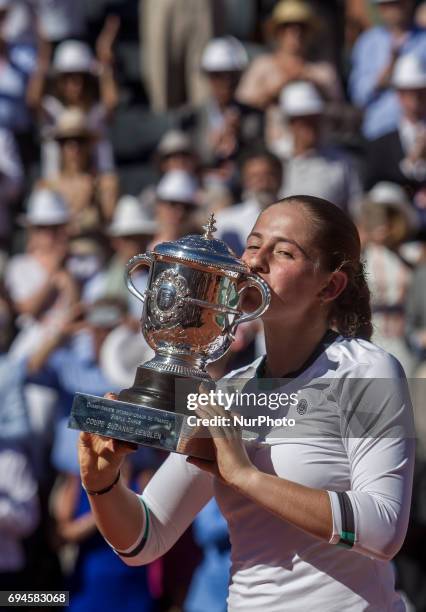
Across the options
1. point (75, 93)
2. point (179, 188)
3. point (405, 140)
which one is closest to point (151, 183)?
point (75, 93)

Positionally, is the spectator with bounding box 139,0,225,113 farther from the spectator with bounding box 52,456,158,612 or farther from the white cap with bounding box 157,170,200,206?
the spectator with bounding box 52,456,158,612

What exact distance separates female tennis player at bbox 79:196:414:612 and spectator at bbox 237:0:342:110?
17.3 ft

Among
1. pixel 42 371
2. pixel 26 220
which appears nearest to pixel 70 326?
pixel 42 371

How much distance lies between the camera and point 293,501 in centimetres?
237

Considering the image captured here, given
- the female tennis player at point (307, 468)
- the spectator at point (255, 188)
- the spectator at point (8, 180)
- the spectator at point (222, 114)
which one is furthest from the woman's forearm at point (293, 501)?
the spectator at point (8, 180)

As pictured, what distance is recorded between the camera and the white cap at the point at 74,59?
8727mm

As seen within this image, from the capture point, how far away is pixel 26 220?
25.9ft

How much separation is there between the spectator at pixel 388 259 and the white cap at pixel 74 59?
9.66 feet

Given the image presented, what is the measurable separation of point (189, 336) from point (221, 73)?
5687 mm

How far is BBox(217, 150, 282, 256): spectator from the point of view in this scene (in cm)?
615

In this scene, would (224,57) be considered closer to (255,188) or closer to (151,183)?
(151,183)

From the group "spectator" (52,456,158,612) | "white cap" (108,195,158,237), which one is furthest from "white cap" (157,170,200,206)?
"spectator" (52,456,158,612)

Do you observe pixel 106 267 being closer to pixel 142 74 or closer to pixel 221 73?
pixel 221 73

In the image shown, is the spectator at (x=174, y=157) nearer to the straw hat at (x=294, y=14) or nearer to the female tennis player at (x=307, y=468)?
the straw hat at (x=294, y=14)
